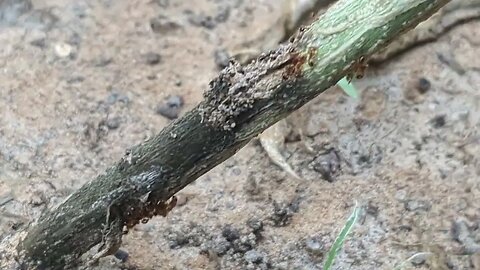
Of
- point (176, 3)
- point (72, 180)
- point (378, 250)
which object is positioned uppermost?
point (176, 3)

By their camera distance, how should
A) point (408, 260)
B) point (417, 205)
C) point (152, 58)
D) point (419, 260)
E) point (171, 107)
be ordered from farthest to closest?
point (152, 58) < point (171, 107) < point (417, 205) < point (419, 260) < point (408, 260)

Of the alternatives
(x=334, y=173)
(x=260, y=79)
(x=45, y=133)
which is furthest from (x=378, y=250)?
(x=45, y=133)

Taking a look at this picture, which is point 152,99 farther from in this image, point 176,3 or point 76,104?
point 176,3

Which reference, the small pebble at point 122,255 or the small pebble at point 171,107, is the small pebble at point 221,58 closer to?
the small pebble at point 171,107

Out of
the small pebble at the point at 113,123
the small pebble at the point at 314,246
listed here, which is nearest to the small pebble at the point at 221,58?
the small pebble at the point at 113,123

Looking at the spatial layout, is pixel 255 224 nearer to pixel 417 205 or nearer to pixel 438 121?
pixel 417 205

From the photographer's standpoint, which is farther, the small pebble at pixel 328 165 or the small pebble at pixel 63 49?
the small pebble at pixel 63 49

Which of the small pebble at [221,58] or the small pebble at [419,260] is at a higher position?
the small pebble at [221,58]

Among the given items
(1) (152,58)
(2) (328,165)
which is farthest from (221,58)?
(2) (328,165)
